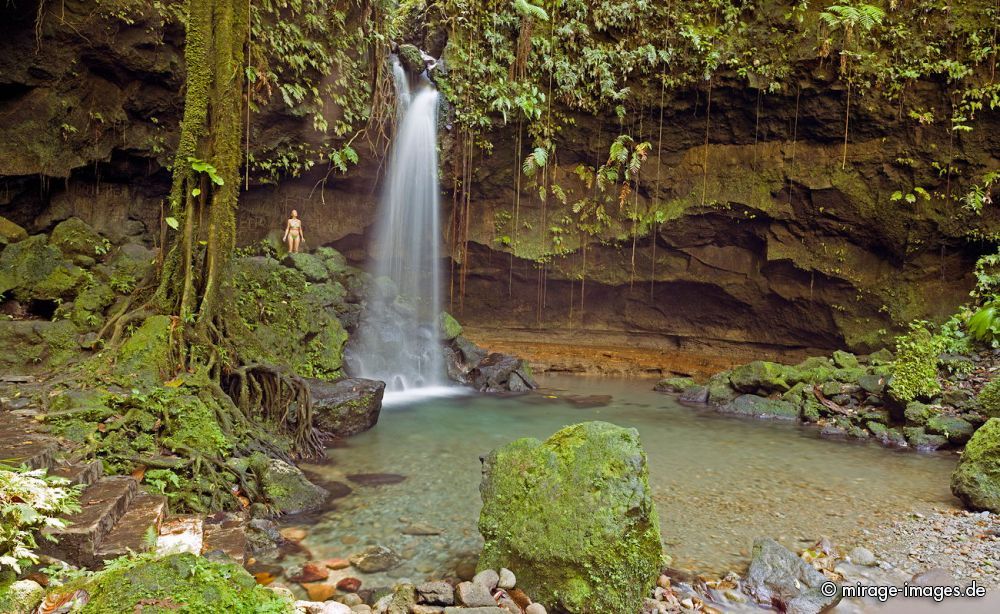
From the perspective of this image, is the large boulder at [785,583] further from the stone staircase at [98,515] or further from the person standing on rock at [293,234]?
the person standing on rock at [293,234]

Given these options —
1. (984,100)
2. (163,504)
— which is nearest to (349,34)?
(163,504)

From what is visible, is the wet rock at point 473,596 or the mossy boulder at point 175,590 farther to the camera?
the wet rock at point 473,596

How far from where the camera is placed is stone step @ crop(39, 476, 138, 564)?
2980 mm

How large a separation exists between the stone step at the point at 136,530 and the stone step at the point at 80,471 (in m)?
0.34

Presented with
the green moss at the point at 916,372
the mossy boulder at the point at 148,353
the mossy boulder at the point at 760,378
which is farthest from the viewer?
the mossy boulder at the point at 760,378

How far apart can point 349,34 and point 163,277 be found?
8352 millimetres

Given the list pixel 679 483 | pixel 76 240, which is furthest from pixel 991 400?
pixel 76 240

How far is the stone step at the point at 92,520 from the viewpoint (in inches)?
117

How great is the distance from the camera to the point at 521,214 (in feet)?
53.2

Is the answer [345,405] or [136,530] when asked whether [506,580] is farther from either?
[345,405]

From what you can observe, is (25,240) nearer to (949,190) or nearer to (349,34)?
(349,34)

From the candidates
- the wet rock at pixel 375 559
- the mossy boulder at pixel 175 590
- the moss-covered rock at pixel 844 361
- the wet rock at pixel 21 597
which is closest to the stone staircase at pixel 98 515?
the wet rock at pixel 21 597

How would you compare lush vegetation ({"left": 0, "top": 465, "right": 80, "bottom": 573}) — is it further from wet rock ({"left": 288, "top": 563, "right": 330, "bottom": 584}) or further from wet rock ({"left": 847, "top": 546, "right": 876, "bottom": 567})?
wet rock ({"left": 847, "top": 546, "right": 876, "bottom": 567})

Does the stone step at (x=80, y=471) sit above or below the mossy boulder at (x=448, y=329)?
below
